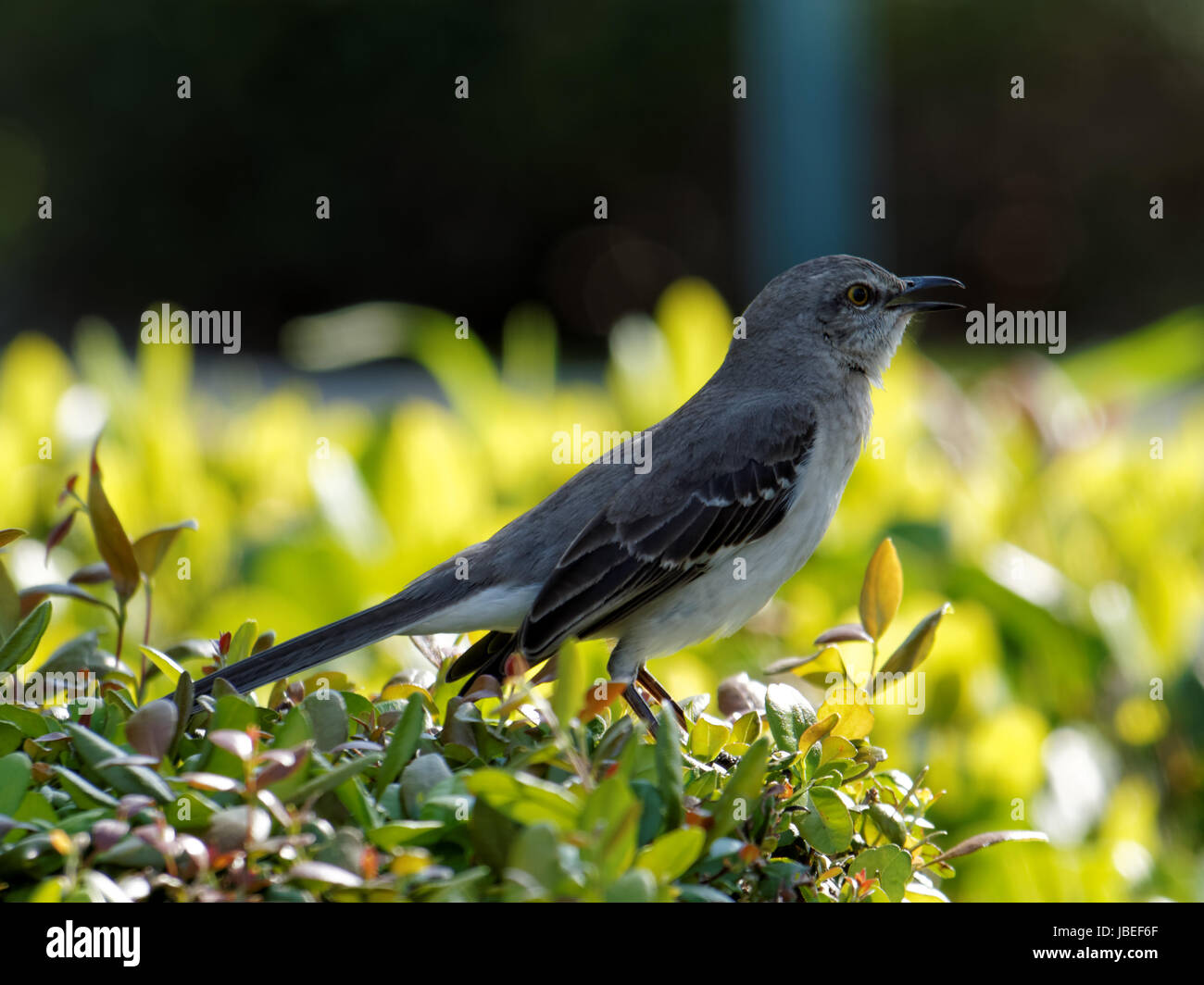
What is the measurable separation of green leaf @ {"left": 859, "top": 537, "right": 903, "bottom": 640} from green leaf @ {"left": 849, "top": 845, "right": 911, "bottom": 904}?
0.51 metres

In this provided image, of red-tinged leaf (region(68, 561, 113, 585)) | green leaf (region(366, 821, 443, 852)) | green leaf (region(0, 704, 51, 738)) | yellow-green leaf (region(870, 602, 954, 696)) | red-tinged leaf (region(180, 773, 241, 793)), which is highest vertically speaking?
red-tinged leaf (region(68, 561, 113, 585))

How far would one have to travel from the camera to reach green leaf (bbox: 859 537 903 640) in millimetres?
2480

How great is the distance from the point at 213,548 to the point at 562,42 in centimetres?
1471

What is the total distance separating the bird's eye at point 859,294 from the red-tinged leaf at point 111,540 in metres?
2.26

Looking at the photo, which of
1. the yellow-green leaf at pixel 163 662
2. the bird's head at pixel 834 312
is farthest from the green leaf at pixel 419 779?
the bird's head at pixel 834 312

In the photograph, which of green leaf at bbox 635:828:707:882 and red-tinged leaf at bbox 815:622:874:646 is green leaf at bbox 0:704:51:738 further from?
red-tinged leaf at bbox 815:622:874:646

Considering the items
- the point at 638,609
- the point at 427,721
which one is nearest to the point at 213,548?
the point at 638,609

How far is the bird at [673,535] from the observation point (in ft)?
10.7

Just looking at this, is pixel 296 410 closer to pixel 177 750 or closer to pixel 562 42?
pixel 177 750

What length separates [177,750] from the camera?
2100mm

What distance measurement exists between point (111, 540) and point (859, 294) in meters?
2.34

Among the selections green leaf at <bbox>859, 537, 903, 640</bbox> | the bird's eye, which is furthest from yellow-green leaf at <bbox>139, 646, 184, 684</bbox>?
the bird's eye

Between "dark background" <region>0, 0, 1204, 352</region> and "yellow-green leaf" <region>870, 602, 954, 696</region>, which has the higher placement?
"dark background" <region>0, 0, 1204, 352</region>

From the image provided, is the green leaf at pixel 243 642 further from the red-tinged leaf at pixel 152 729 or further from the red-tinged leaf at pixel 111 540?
the red-tinged leaf at pixel 152 729
